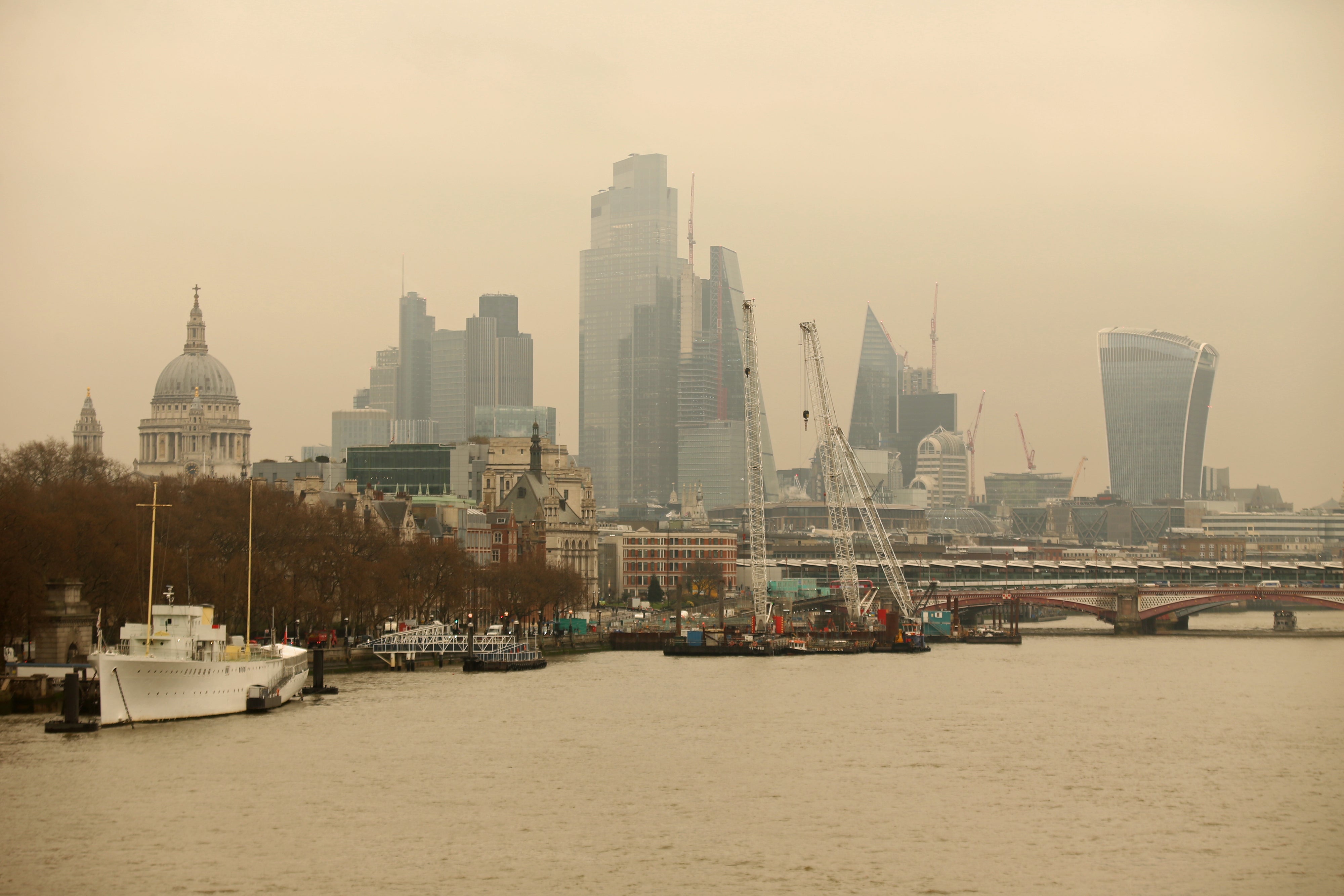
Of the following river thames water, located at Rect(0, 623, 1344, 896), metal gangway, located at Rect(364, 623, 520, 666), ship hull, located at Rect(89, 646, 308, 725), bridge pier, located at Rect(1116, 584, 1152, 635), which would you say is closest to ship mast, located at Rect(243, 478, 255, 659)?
ship hull, located at Rect(89, 646, 308, 725)

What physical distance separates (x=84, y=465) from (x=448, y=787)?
242ft

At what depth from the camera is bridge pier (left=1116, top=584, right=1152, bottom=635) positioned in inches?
6240

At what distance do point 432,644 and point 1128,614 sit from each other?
7321cm

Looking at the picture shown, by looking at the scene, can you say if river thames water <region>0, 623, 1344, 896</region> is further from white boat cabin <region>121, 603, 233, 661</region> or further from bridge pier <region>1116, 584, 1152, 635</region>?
bridge pier <region>1116, 584, 1152, 635</region>

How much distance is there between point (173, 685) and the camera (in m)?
67.0

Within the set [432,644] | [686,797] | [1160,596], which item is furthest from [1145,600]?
[686,797]

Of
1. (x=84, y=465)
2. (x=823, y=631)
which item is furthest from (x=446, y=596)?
(x=823, y=631)

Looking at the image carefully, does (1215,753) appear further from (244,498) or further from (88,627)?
(244,498)

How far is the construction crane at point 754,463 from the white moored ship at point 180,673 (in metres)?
75.7

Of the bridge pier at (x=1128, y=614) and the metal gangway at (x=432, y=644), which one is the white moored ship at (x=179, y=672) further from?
the bridge pier at (x=1128, y=614)

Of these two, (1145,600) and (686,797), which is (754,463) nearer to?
(1145,600)

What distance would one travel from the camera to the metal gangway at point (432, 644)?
331ft

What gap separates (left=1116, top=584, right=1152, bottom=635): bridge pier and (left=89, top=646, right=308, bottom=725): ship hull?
98.5 meters

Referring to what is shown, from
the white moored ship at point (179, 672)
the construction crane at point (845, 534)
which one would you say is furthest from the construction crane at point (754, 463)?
the white moored ship at point (179, 672)
